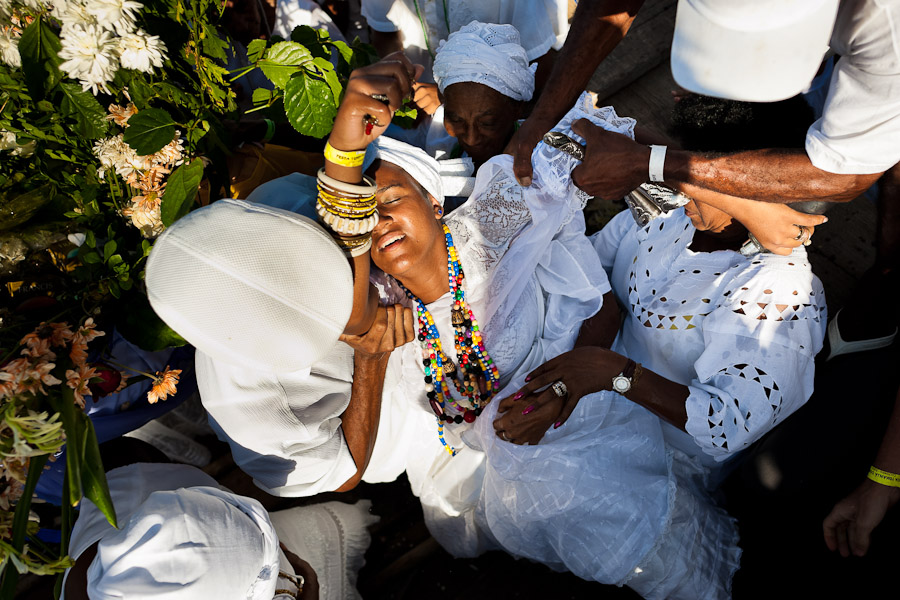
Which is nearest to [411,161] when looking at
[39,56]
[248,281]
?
[248,281]

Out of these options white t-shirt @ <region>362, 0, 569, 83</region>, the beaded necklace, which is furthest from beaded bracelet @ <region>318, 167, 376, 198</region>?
white t-shirt @ <region>362, 0, 569, 83</region>

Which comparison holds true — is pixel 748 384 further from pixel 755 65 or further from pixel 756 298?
pixel 755 65

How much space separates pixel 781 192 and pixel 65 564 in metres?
2.51

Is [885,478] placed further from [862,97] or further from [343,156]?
[343,156]

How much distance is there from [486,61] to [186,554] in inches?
94.3

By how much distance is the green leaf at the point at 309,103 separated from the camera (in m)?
1.89

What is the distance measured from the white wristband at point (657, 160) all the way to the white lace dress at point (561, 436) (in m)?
0.28

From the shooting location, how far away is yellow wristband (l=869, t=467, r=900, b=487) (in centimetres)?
222

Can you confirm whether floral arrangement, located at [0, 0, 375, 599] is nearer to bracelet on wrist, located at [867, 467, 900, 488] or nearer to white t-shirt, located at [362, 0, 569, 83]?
white t-shirt, located at [362, 0, 569, 83]

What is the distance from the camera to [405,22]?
349 centimetres

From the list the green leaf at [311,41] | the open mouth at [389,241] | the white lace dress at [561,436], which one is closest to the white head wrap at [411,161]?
the white lace dress at [561,436]

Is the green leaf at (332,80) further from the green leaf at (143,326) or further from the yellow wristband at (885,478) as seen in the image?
the yellow wristband at (885,478)

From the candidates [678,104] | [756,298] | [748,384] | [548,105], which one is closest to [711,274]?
[756,298]

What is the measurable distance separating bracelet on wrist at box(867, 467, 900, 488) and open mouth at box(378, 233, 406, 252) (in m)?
2.12
